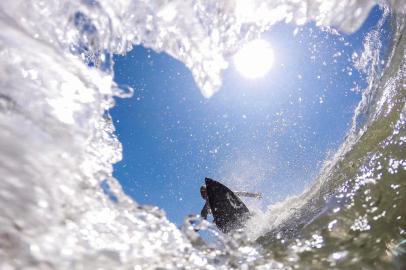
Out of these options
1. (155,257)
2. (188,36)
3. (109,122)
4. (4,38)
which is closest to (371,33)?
A: (188,36)

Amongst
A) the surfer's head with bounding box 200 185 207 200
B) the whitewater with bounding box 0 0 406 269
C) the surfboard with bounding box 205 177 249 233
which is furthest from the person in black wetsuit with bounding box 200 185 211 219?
the whitewater with bounding box 0 0 406 269

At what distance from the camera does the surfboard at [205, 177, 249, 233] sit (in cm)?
1008

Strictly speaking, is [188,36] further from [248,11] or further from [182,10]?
[248,11]

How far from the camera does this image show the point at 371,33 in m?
7.65

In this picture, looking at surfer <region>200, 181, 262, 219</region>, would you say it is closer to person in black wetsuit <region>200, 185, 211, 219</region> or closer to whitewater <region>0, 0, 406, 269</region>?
person in black wetsuit <region>200, 185, 211, 219</region>

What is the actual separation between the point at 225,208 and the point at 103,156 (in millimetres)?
6845

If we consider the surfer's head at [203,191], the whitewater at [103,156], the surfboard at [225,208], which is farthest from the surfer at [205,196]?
the whitewater at [103,156]

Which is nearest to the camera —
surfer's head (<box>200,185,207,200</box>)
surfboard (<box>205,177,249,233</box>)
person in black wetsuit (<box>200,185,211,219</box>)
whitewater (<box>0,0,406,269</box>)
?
whitewater (<box>0,0,406,269</box>)

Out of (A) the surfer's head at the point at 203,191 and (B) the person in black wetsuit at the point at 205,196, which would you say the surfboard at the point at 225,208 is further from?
(A) the surfer's head at the point at 203,191

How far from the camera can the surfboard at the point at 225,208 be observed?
1008 centimetres

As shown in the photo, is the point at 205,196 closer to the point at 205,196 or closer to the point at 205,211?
the point at 205,196

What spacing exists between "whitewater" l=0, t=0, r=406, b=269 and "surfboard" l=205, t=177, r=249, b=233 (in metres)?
5.07

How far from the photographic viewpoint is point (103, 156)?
4.14 meters

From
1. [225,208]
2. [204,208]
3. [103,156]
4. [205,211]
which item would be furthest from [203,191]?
[103,156]
